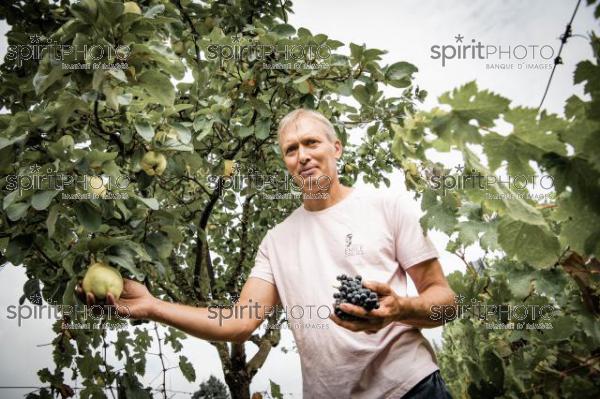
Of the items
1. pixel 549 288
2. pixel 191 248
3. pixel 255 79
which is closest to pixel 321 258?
pixel 549 288

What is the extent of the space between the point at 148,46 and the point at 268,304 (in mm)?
1313

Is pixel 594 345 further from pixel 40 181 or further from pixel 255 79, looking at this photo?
pixel 40 181

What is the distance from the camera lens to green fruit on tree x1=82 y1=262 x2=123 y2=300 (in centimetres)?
141

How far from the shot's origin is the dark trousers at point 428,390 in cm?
141

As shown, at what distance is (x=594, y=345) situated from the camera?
61.2 inches

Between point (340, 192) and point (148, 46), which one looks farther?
point (340, 192)

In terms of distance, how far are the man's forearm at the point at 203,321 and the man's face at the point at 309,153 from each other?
0.76 m

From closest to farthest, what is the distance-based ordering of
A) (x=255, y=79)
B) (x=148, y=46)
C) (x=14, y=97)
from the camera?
(x=148, y=46), (x=255, y=79), (x=14, y=97)

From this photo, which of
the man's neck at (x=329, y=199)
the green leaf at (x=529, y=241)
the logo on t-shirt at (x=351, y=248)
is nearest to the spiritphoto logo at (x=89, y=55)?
the man's neck at (x=329, y=199)

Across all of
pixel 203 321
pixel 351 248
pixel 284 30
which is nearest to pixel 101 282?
pixel 203 321

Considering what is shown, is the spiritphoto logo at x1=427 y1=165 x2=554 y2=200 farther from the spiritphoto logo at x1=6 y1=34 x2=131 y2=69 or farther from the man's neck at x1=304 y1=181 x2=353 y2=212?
the spiritphoto logo at x1=6 y1=34 x2=131 y2=69

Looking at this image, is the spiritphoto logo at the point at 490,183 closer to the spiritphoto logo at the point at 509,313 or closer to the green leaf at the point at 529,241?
the green leaf at the point at 529,241

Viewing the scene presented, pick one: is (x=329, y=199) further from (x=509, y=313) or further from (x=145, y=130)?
(x=509, y=313)

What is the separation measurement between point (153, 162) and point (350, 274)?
3.61ft
